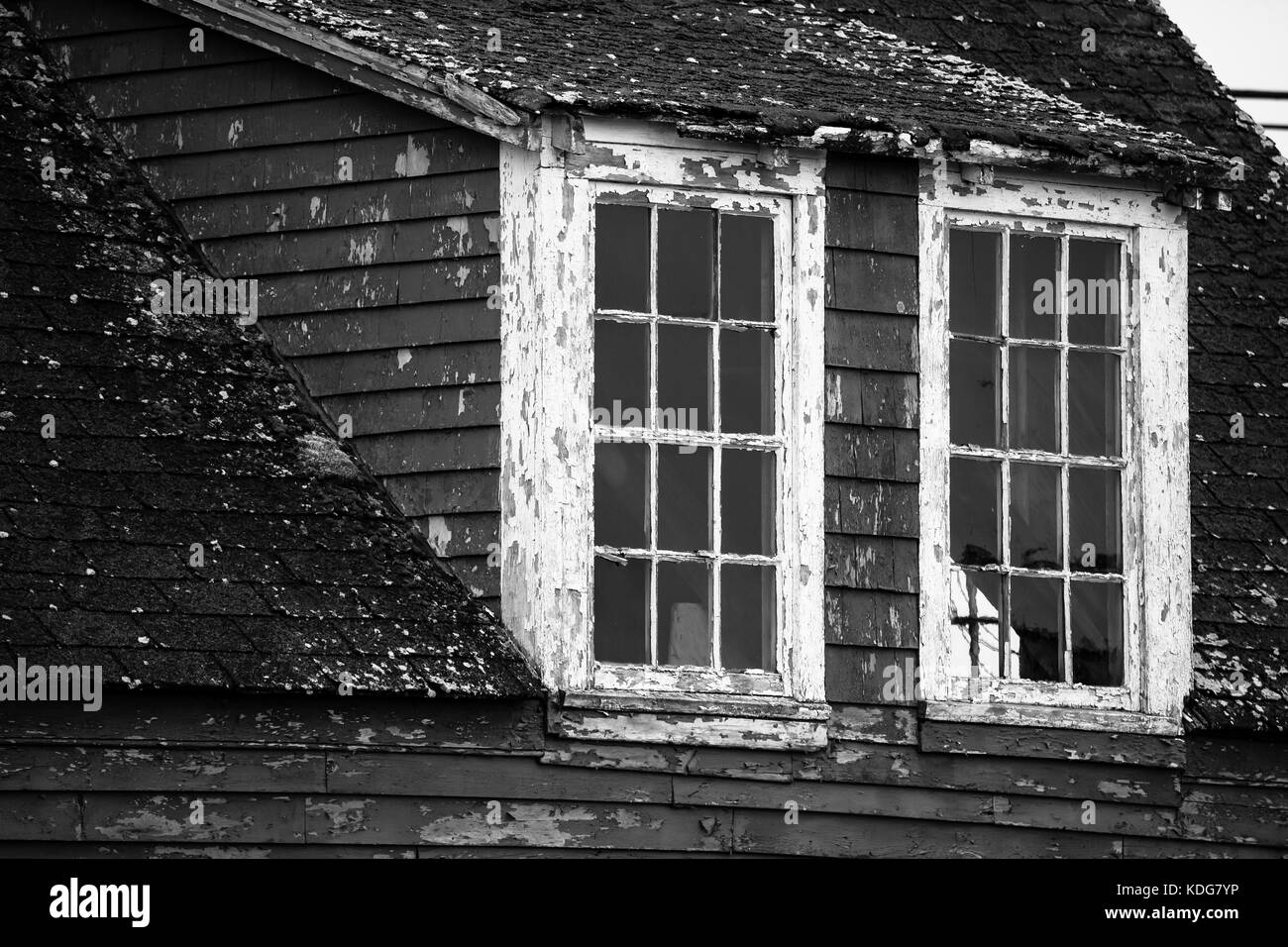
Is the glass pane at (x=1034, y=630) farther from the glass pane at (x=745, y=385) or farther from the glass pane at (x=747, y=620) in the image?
the glass pane at (x=745, y=385)

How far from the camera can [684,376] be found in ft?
27.5

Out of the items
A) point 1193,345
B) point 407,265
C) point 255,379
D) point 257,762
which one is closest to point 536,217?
point 407,265

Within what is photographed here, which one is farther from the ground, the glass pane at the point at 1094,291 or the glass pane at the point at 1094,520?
the glass pane at the point at 1094,291

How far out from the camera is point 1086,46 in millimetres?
11148

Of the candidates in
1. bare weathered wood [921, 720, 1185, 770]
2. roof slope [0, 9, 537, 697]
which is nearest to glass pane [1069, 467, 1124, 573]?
bare weathered wood [921, 720, 1185, 770]

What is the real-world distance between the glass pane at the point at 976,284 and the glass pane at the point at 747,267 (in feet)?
2.70

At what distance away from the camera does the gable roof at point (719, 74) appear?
8.39 metres

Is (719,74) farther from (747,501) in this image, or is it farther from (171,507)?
(171,507)

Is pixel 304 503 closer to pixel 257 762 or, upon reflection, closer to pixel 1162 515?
pixel 257 762

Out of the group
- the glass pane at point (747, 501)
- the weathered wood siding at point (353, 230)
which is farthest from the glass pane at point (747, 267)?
the weathered wood siding at point (353, 230)

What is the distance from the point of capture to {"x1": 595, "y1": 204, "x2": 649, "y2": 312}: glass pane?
8344mm

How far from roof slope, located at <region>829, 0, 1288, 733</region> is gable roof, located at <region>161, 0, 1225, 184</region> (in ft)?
3.73

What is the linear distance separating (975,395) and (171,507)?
3.19m

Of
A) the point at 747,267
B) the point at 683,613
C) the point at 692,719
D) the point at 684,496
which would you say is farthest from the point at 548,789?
the point at 747,267
